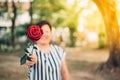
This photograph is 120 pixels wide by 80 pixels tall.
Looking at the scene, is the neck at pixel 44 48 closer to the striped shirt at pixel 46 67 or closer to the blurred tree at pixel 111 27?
the striped shirt at pixel 46 67

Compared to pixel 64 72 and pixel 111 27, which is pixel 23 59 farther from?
pixel 111 27

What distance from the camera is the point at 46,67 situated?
195 centimetres

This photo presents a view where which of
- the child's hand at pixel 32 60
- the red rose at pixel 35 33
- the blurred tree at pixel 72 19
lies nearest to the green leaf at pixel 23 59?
the child's hand at pixel 32 60

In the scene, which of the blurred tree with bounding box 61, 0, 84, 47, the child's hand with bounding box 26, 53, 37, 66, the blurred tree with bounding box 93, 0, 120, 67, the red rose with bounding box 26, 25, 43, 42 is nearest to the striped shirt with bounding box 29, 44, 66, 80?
the child's hand with bounding box 26, 53, 37, 66

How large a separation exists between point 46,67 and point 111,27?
21.2 inches

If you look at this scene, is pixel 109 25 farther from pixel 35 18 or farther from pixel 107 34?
pixel 35 18

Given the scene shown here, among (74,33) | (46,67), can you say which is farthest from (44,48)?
(74,33)

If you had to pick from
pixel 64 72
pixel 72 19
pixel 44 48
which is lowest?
pixel 64 72

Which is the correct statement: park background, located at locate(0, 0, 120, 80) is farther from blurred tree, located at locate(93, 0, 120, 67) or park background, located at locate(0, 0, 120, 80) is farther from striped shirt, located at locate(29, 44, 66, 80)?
striped shirt, located at locate(29, 44, 66, 80)

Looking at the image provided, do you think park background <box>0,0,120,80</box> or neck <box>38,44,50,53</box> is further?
park background <box>0,0,120,80</box>

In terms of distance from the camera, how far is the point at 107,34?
2.23 metres

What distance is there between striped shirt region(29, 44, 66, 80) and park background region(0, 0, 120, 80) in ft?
0.53

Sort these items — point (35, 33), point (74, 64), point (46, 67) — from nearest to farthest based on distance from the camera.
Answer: point (35, 33) < point (46, 67) < point (74, 64)

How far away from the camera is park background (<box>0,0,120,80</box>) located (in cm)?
215
